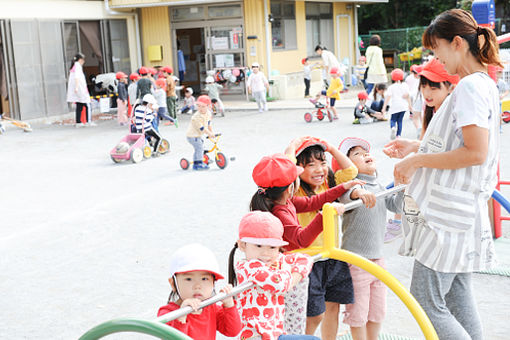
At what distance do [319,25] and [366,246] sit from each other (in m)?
24.3


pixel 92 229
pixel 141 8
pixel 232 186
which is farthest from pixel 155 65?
pixel 92 229

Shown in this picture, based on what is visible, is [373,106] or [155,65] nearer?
[373,106]

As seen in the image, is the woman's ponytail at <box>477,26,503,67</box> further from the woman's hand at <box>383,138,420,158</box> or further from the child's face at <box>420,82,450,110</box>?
the woman's hand at <box>383,138,420,158</box>

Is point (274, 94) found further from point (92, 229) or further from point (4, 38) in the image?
point (92, 229)

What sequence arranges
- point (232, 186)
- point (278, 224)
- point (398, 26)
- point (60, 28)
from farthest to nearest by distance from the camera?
point (398, 26) → point (60, 28) → point (232, 186) → point (278, 224)

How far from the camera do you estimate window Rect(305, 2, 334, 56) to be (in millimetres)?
26359

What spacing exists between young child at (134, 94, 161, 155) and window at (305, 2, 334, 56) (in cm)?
1480

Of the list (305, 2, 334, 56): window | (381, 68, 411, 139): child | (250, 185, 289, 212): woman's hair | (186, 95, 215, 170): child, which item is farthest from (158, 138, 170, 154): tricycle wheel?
(305, 2, 334, 56): window

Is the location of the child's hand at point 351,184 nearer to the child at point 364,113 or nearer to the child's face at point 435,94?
the child's face at point 435,94

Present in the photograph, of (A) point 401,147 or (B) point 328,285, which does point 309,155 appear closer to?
(A) point 401,147

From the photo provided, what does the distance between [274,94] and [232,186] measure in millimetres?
13920

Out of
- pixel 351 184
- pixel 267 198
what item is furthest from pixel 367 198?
pixel 267 198

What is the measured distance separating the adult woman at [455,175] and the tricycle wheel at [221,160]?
794 centimetres

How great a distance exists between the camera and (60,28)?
2056 centimetres
